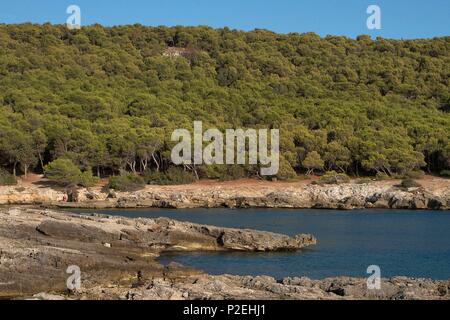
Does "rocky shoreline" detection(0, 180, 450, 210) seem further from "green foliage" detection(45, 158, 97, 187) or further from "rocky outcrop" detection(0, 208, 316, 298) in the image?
"rocky outcrop" detection(0, 208, 316, 298)

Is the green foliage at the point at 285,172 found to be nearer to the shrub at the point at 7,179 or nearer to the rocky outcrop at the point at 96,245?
the shrub at the point at 7,179

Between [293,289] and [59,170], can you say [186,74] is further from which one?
[293,289]

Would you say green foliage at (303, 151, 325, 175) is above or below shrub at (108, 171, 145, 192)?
above

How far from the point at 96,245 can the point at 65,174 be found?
29.3 m

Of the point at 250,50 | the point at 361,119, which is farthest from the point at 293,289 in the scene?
the point at 250,50

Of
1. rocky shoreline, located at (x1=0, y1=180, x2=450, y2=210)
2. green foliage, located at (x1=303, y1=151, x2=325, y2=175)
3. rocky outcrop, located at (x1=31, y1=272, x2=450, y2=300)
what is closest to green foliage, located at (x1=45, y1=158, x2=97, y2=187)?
rocky shoreline, located at (x1=0, y1=180, x2=450, y2=210)

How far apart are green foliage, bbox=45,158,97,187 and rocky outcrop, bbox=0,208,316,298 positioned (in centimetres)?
2202

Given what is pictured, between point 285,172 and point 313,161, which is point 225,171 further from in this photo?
point 313,161

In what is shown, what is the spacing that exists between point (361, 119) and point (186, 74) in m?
23.5

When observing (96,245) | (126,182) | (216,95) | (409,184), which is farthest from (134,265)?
(216,95)

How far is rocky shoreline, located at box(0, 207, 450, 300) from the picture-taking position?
17.1 meters

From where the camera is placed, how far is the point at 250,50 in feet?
300

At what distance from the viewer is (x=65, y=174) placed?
172 feet

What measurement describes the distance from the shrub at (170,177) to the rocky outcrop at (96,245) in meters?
24.7
